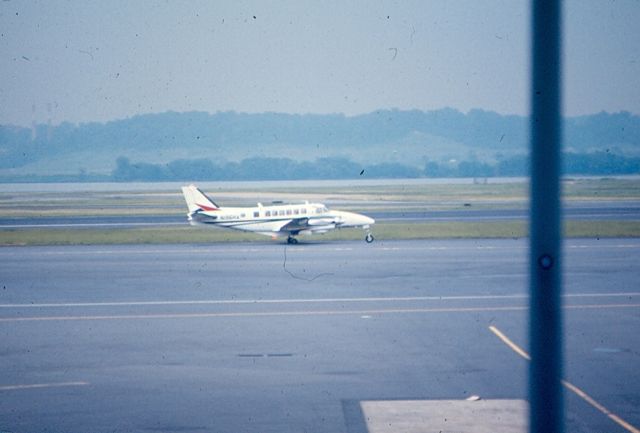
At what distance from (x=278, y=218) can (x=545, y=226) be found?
37.5 m

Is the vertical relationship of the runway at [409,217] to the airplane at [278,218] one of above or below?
below

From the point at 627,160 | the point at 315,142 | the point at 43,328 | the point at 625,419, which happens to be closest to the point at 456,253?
the point at 43,328

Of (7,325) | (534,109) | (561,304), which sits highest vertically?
(534,109)

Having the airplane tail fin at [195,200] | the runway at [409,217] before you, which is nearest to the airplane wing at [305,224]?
the airplane tail fin at [195,200]

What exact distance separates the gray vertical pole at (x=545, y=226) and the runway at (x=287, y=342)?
39cm

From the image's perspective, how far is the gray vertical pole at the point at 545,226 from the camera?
2316 mm

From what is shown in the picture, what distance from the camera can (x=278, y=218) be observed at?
130ft

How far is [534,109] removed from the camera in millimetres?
2344

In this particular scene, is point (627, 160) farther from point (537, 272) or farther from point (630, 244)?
point (537, 272)

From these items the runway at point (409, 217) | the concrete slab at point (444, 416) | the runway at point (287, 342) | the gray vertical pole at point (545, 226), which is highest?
the gray vertical pole at point (545, 226)

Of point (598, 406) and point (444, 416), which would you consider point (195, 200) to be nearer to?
point (444, 416)

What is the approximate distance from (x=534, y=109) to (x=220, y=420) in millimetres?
9007

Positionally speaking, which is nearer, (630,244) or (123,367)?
(123,367)

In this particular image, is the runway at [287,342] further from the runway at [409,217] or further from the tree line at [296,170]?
the tree line at [296,170]
